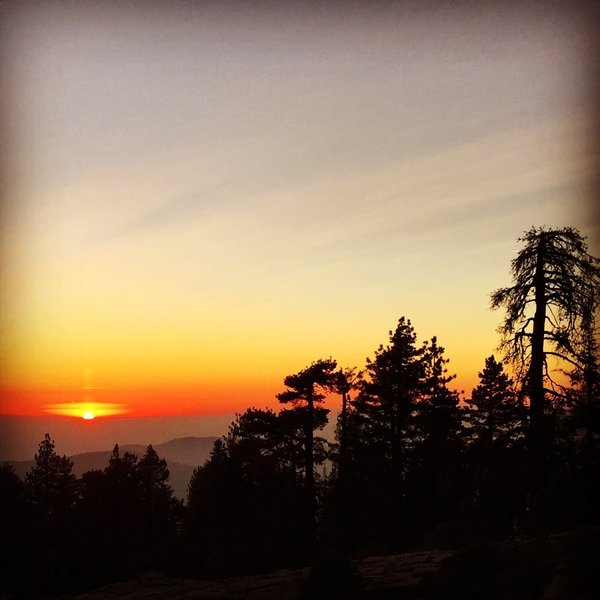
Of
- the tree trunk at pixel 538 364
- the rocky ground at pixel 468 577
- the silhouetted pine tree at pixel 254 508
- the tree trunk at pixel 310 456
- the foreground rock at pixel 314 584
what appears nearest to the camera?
the rocky ground at pixel 468 577

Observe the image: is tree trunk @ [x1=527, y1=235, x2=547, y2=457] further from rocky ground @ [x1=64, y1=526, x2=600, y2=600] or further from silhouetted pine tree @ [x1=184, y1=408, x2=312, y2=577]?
silhouetted pine tree @ [x1=184, y1=408, x2=312, y2=577]

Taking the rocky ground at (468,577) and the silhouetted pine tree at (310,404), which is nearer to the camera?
the rocky ground at (468,577)

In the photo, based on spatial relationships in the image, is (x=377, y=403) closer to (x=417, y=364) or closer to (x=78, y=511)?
(x=417, y=364)

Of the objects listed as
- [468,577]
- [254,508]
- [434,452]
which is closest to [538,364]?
[468,577]

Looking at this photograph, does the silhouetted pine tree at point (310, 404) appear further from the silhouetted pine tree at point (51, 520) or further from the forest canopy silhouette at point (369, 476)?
the silhouetted pine tree at point (51, 520)

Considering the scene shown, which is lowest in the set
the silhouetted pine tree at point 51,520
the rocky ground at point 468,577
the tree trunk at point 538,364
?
the silhouetted pine tree at point 51,520

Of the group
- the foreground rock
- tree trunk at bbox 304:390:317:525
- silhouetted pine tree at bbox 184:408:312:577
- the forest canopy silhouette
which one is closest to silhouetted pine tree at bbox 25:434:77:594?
the forest canopy silhouette

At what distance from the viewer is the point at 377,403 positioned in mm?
28000

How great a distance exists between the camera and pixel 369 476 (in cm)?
2678

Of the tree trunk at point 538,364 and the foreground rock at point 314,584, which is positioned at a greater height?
the tree trunk at point 538,364

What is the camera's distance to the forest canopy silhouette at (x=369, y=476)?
A: 1592 centimetres

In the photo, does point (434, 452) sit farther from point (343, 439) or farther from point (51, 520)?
point (51, 520)

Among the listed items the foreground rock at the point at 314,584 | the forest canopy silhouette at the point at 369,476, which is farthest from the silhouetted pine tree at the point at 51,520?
the foreground rock at the point at 314,584

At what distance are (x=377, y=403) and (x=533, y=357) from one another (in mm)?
12982
